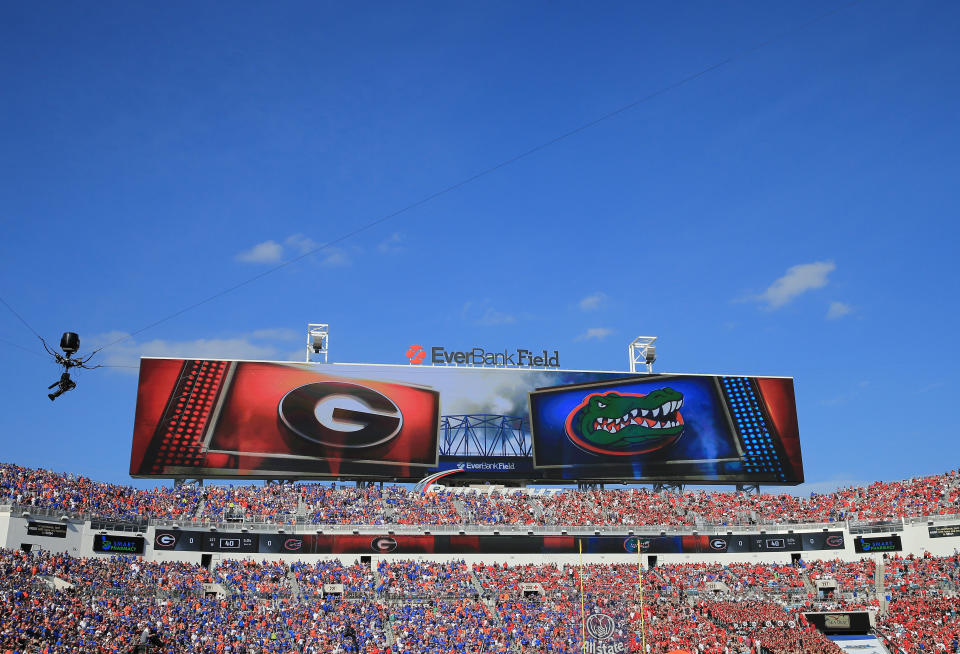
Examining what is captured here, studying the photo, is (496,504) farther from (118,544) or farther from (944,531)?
(944,531)

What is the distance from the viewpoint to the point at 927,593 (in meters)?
50.2

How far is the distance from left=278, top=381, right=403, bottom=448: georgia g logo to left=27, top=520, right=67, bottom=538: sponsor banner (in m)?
15.3

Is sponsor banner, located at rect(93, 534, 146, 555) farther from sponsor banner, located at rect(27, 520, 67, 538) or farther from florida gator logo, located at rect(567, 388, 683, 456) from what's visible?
florida gator logo, located at rect(567, 388, 683, 456)

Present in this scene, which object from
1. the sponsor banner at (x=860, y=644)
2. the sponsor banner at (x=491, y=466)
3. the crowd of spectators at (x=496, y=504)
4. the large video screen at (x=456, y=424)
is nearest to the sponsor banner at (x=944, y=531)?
the crowd of spectators at (x=496, y=504)

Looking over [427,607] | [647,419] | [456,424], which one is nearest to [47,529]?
[427,607]

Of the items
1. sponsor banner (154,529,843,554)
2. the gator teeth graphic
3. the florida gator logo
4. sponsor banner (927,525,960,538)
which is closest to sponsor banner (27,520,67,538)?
sponsor banner (154,529,843,554)

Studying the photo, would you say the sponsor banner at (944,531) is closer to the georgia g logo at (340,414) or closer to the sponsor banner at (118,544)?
→ the georgia g logo at (340,414)

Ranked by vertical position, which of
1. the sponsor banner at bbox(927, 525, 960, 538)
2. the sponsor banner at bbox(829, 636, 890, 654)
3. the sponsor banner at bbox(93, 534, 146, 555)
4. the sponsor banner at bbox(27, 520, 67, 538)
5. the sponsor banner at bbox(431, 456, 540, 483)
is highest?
the sponsor banner at bbox(431, 456, 540, 483)

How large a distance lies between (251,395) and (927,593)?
44.6 meters

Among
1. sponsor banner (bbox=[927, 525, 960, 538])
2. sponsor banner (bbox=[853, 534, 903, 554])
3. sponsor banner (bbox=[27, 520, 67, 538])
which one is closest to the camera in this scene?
sponsor banner (bbox=[27, 520, 67, 538])

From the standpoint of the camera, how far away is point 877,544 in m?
58.0

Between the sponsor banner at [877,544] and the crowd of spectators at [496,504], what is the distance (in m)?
1.49

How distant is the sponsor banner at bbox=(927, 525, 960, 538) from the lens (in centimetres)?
5519

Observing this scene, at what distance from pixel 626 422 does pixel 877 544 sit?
18758 millimetres
